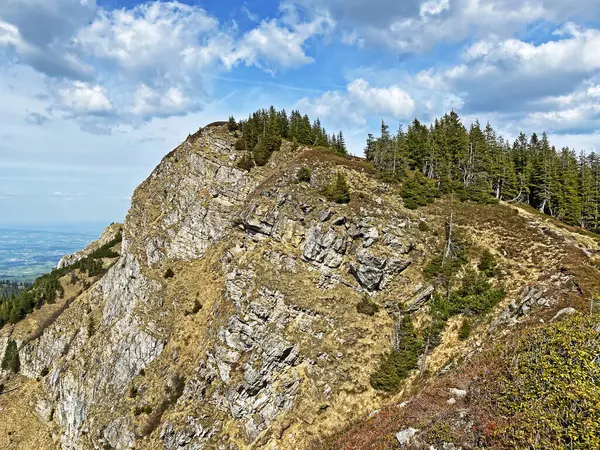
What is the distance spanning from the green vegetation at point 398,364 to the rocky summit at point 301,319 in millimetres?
202

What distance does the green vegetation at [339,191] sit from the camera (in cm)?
5371

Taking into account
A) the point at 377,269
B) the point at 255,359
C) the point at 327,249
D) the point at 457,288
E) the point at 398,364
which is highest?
the point at 327,249

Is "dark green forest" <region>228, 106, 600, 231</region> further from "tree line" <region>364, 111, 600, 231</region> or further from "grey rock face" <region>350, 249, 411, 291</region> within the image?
"grey rock face" <region>350, 249, 411, 291</region>

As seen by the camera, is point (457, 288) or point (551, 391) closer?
point (551, 391)

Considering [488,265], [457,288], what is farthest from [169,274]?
[488,265]

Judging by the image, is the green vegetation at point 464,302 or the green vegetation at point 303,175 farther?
the green vegetation at point 303,175

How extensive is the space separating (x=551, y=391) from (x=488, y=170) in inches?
2756

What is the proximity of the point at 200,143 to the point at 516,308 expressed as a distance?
205ft

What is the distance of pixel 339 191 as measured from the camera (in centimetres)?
5406

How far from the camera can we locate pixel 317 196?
5531 cm

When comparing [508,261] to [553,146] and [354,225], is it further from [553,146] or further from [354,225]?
[553,146]

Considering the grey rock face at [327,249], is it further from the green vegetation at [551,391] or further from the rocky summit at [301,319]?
the green vegetation at [551,391]

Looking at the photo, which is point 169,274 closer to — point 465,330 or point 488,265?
point 465,330

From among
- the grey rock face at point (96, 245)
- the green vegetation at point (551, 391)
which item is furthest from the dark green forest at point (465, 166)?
the grey rock face at point (96, 245)
